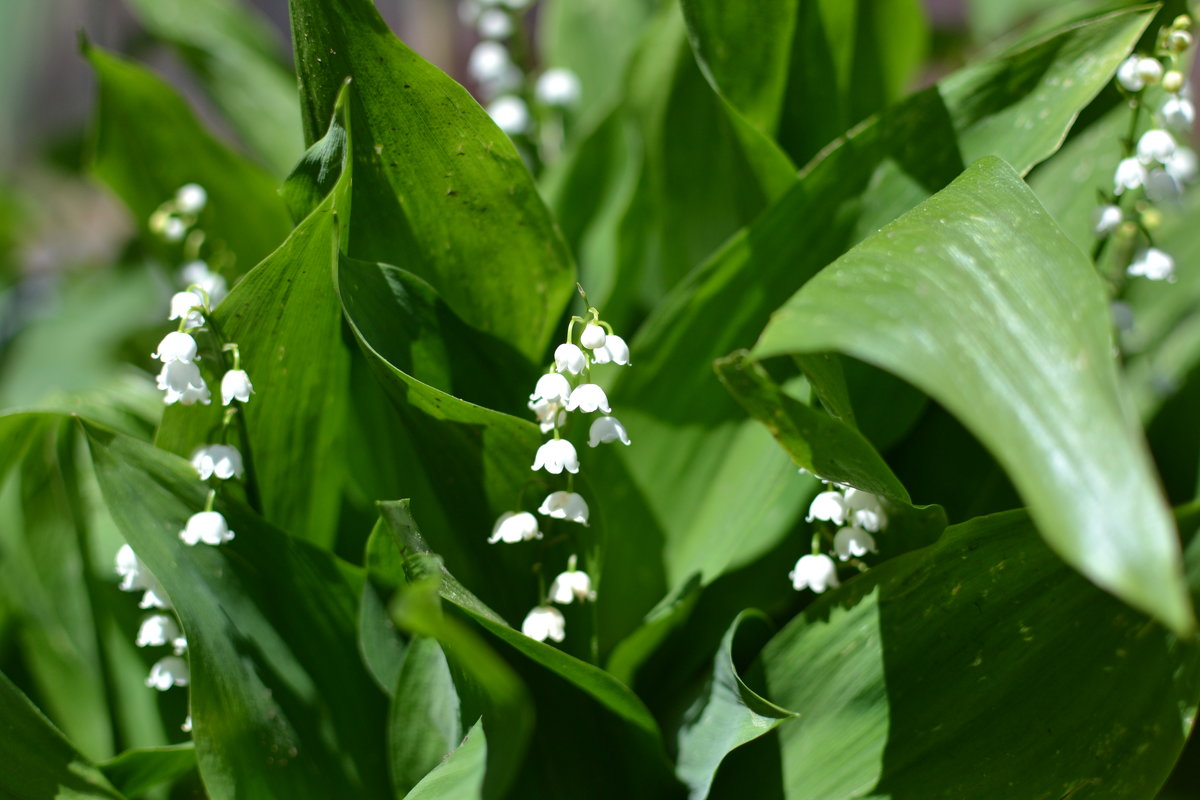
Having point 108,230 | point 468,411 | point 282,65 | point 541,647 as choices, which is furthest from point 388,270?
point 108,230

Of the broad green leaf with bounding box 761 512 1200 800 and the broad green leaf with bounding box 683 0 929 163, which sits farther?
the broad green leaf with bounding box 683 0 929 163

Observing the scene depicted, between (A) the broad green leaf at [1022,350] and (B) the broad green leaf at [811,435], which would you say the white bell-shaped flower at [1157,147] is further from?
(B) the broad green leaf at [811,435]

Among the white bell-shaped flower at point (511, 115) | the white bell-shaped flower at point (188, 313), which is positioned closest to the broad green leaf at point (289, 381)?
the white bell-shaped flower at point (188, 313)

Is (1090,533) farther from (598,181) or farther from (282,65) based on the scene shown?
(282,65)

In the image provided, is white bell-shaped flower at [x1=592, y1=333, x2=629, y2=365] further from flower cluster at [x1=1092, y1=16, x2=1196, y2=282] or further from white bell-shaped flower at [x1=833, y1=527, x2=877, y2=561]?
flower cluster at [x1=1092, y1=16, x2=1196, y2=282]

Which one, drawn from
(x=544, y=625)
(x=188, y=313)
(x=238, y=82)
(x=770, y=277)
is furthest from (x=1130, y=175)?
(x=238, y=82)

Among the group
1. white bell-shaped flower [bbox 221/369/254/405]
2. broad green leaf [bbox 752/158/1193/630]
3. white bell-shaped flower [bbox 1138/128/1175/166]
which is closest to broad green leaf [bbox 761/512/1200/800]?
broad green leaf [bbox 752/158/1193/630]

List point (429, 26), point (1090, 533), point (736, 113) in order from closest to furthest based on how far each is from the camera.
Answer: point (1090, 533)
point (736, 113)
point (429, 26)

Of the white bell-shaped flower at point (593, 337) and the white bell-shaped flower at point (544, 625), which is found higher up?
the white bell-shaped flower at point (593, 337)
